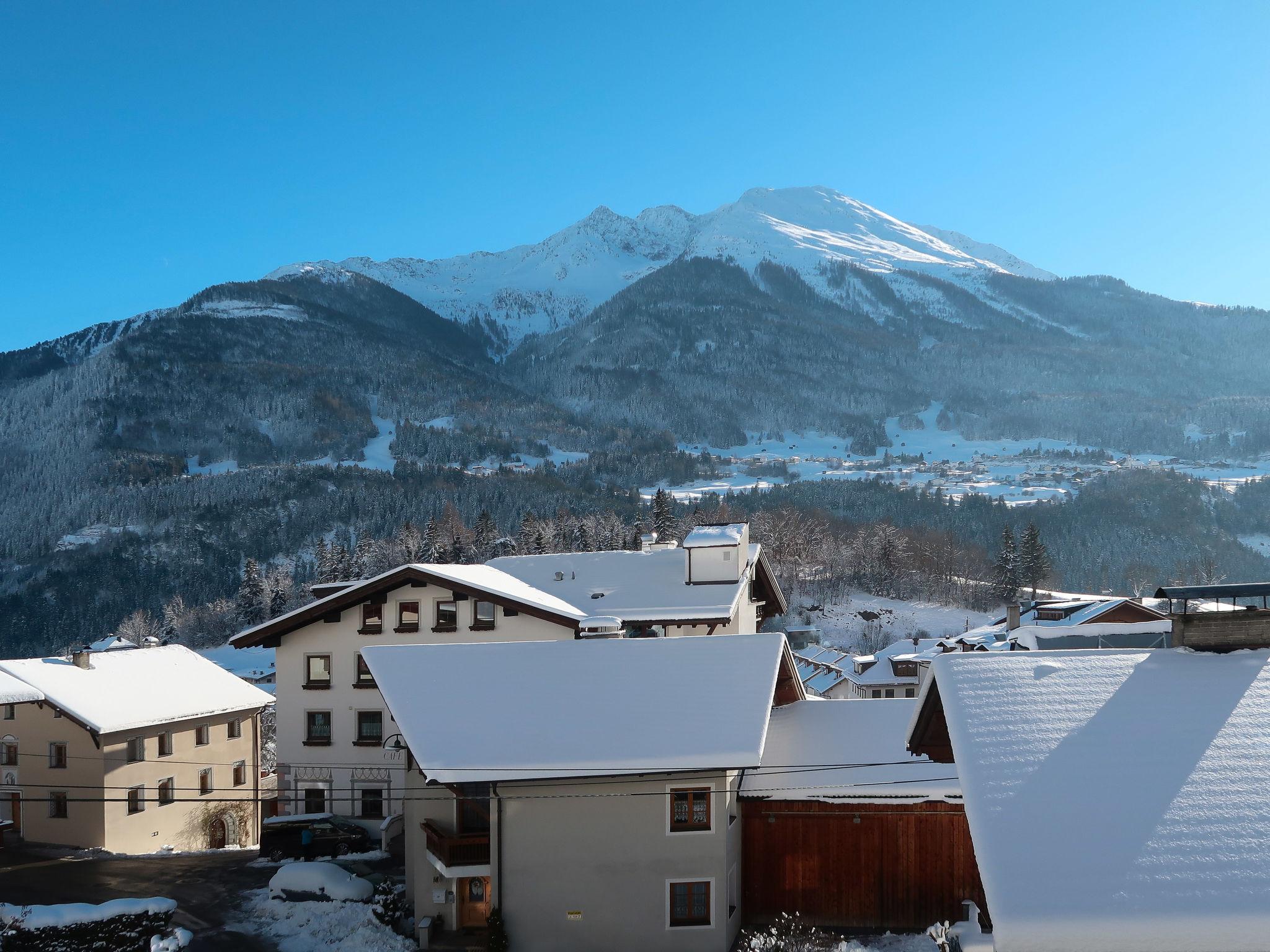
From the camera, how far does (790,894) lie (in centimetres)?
2114

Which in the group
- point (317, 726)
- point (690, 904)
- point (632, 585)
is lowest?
point (690, 904)

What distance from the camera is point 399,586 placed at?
33812 mm

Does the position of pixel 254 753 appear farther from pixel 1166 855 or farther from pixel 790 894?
pixel 1166 855

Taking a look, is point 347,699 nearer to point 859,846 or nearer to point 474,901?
point 474,901

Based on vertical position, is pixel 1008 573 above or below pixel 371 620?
below

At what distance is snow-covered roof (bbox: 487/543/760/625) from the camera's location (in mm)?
37781

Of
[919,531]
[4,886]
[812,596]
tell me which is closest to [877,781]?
[4,886]

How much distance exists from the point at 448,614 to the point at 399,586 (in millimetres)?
2008

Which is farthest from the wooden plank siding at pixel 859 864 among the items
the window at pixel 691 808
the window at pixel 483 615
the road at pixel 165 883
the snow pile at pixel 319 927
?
the window at pixel 483 615

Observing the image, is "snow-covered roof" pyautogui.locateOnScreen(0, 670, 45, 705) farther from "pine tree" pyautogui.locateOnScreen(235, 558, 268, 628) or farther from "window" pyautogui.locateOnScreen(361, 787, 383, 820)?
"pine tree" pyautogui.locateOnScreen(235, 558, 268, 628)

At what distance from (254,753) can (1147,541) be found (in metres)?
198

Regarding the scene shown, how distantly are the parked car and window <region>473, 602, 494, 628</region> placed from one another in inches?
306

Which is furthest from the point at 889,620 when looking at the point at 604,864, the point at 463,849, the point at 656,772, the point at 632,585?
the point at 463,849

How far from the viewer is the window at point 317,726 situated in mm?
32625
